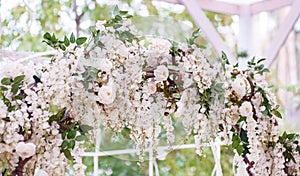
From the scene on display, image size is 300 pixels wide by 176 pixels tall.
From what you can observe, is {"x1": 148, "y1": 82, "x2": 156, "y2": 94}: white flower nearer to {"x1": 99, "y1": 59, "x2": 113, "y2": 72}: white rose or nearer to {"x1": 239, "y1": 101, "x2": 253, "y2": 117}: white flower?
{"x1": 99, "y1": 59, "x2": 113, "y2": 72}: white rose

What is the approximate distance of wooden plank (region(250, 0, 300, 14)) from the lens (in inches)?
137

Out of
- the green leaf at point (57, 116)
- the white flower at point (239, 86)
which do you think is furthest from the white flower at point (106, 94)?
the white flower at point (239, 86)

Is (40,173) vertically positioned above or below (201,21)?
below

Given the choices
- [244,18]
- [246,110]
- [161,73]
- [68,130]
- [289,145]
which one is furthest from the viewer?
[244,18]

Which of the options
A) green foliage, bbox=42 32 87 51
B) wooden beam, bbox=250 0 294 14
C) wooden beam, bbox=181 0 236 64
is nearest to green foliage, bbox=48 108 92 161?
green foliage, bbox=42 32 87 51

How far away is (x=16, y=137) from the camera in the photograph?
5.06ft

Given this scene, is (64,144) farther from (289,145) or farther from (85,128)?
(289,145)

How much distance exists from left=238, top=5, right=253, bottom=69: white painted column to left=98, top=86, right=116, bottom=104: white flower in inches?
84.9

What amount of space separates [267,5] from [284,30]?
30 centimetres

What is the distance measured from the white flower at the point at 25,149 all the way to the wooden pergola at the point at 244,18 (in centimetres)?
198

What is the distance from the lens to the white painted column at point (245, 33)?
12.2 feet

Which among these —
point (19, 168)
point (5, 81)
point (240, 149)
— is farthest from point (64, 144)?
point (240, 149)

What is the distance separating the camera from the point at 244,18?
3.73 metres

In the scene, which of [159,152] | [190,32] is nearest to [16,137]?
[159,152]
